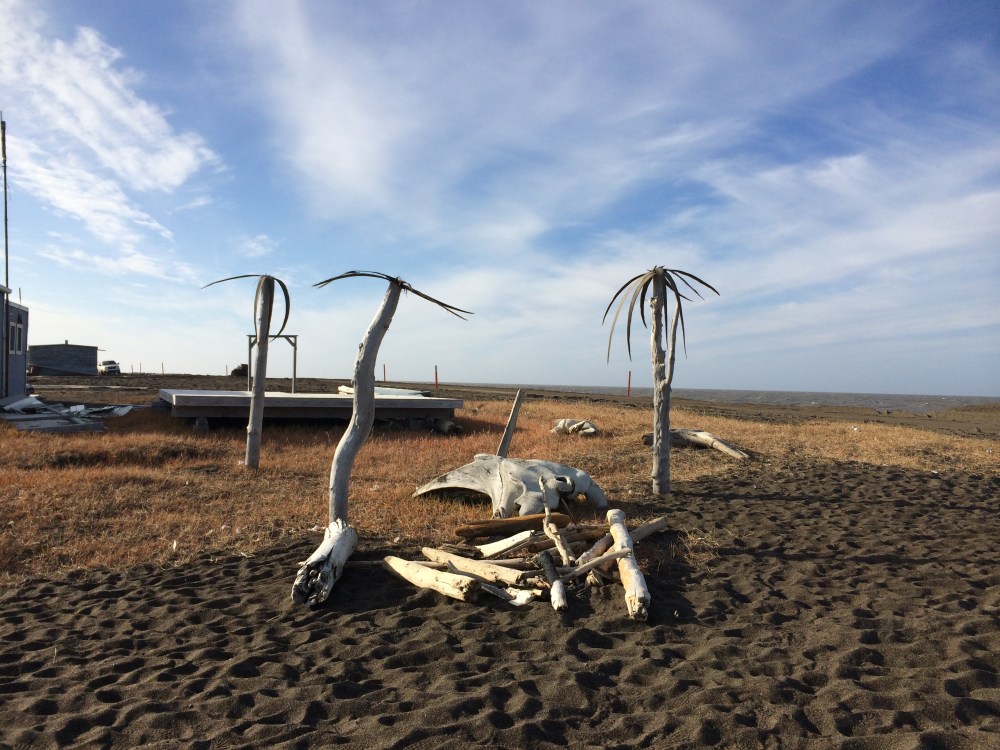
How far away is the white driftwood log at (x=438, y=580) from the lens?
532 cm

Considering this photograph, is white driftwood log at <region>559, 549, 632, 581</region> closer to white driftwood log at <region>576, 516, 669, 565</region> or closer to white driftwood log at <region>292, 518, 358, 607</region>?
white driftwood log at <region>576, 516, 669, 565</region>

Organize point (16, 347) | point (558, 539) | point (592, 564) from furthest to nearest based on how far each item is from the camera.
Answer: point (16, 347) < point (558, 539) < point (592, 564)

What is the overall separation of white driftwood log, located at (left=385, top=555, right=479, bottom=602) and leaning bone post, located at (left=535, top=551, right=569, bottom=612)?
2.13ft

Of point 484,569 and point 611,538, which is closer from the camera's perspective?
point 484,569

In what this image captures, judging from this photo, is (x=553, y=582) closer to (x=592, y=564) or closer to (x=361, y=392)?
(x=592, y=564)

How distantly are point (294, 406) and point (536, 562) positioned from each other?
37.0 ft

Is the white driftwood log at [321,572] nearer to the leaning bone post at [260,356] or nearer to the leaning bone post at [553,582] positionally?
the leaning bone post at [553,582]

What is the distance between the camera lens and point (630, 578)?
540cm

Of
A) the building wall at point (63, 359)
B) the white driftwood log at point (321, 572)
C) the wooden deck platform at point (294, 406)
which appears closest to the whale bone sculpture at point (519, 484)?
the white driftwood log at point (321, 572)

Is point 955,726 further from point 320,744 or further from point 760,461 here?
point 760,461

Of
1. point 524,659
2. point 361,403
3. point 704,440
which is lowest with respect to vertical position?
point 524,659

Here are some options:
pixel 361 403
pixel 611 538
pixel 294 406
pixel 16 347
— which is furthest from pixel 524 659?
pixel 16 347

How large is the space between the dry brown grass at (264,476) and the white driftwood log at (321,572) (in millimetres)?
1021

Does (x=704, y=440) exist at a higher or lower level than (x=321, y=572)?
higher
